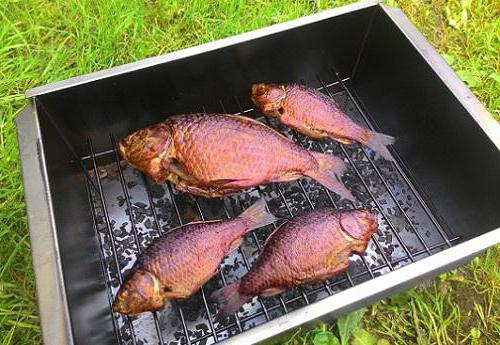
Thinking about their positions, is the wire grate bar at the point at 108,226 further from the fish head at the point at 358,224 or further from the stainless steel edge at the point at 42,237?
the fish head at the point at 358,224

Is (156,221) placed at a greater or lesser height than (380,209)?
greater

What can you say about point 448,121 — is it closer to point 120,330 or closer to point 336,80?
point 336,80

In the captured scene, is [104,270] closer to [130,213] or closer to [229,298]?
[130,213]

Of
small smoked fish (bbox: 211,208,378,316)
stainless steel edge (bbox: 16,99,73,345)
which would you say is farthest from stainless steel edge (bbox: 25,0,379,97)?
small smoked fish (bbox: 211,208,378,316)

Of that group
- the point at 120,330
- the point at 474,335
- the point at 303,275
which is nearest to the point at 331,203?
the point at 303,275

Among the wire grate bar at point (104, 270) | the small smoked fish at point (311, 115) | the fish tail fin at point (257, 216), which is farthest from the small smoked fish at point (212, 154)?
the wire grate bar at point (104, 270)

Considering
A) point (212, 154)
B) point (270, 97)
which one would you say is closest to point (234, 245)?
point (212, 154)

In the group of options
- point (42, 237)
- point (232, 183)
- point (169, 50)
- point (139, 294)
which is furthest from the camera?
point (169, 50)
